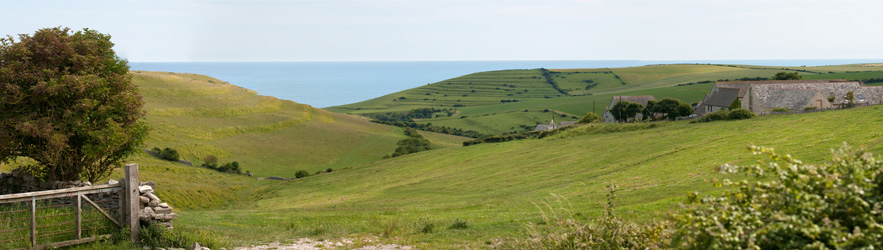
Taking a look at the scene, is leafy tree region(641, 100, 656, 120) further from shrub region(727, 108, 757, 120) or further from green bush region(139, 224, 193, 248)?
green bush region(139, 224, 193, 248)

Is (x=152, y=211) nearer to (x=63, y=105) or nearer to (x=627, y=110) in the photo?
(x=63, y=105)

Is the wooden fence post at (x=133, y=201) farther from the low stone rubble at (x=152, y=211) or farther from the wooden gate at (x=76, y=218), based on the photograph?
the low stone rubble at (x=152, y=211)

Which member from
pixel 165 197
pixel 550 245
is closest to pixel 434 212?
pixel 550 245

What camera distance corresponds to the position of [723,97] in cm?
9456

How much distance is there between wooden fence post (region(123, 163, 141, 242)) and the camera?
1700 centimetres

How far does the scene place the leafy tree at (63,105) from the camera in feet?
66.7

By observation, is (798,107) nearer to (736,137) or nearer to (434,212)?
(736,137)

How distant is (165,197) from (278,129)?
7973cm

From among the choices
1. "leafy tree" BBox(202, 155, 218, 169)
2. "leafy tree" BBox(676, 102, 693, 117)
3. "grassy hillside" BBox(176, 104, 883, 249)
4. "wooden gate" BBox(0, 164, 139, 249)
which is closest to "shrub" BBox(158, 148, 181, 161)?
"leafy tree" BBox(202, 155, 218, 169)

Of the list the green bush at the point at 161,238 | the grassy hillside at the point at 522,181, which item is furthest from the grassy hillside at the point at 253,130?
the green bush at the point at 161,238

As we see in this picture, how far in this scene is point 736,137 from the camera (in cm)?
4416

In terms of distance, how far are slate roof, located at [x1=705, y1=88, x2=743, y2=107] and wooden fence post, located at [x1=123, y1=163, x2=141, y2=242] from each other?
296ft

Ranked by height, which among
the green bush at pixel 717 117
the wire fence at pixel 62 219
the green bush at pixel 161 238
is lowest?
the green bush at pixel 161 238

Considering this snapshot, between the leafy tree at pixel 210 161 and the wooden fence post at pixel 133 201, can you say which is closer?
the wooden fence post at pixel 133 201
